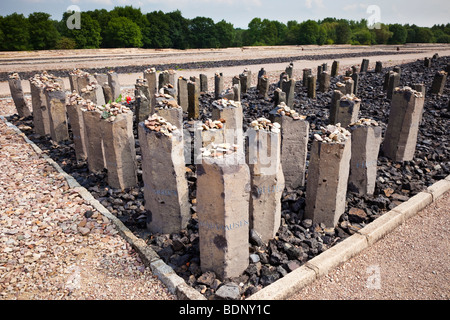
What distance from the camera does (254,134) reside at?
4879mm

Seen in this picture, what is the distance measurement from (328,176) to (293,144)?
1.42 m

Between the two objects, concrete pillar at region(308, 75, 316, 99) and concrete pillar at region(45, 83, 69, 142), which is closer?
concrete pillar at region(45, 83, 69, 142)

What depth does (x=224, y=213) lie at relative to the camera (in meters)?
3.98

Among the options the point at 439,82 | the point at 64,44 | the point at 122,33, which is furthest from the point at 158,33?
the point at 439,82

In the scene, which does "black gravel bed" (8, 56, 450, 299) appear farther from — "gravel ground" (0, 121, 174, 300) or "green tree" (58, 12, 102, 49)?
"green tree" (58, 12, 102, 49)

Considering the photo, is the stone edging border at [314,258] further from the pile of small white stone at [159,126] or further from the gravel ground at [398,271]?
the pile of small white stone at [159,126]

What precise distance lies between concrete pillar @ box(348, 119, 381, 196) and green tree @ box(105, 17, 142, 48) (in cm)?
4676

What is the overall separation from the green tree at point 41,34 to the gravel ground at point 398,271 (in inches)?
1821

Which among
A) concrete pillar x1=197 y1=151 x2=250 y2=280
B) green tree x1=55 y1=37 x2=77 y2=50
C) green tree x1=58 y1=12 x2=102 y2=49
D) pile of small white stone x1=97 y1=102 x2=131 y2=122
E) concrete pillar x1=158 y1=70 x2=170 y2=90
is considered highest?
green tree x1=58 y1=12 x2=102 y2=49

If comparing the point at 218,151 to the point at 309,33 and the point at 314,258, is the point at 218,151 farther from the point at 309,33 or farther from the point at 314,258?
the point at 309,33

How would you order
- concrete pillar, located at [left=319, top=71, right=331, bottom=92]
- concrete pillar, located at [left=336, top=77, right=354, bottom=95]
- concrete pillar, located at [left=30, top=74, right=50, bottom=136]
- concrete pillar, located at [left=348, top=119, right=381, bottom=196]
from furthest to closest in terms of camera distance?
concrete pillar, located at [left=319, top=71, right=331, bottom=92] < concrete pillar, located at [left=336, top=77, right=354, bottom=95] < concrete pillar, located at [left=30, top=74, right=50, bottom=136] < concrete pillar, located at [left=348, top=119, right=381, bottom=196]

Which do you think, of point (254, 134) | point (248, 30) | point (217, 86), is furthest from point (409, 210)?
point (248, 30)

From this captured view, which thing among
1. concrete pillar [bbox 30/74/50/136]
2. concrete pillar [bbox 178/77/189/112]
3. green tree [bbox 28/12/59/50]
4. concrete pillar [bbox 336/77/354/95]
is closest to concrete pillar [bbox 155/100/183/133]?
concrete pillar [bbox 30/74/50/136]

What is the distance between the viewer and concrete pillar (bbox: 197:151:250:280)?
3891 millimetres
